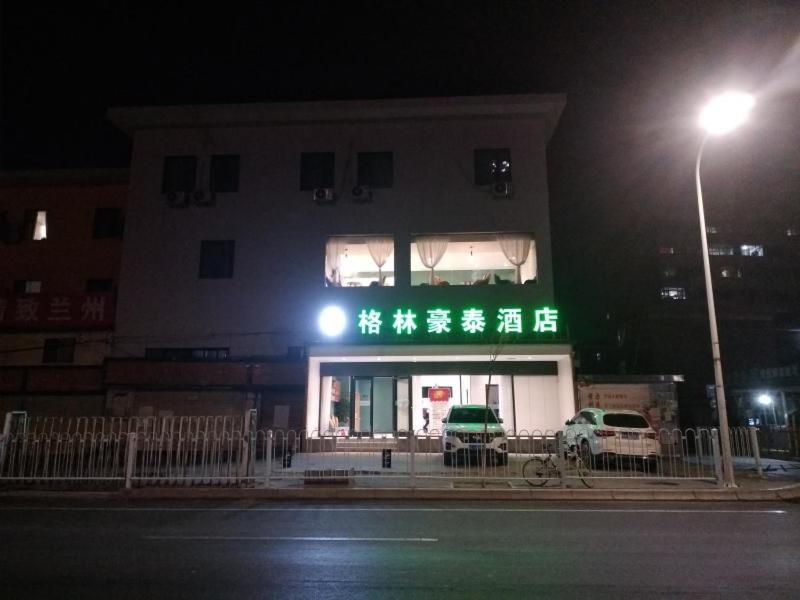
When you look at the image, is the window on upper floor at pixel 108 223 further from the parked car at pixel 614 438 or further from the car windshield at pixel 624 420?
the car windshield at pixel 624 420

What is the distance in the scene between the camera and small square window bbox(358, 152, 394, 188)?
22766mm

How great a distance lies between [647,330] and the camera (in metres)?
45.8

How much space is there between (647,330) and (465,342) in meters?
32.5

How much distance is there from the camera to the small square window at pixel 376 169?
22.8 m

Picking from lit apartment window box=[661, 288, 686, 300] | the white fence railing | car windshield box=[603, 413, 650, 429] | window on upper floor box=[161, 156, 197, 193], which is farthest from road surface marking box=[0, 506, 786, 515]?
lit apartment window box=[661, 288, 686, 300]

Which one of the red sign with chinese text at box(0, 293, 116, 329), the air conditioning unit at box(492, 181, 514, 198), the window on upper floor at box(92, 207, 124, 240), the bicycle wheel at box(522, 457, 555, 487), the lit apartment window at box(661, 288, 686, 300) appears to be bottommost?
the bicycle wheel at box(522, 457, 555, 487)

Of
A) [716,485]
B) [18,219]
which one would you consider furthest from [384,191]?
[18,219]

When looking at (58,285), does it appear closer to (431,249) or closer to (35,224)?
(35,224)

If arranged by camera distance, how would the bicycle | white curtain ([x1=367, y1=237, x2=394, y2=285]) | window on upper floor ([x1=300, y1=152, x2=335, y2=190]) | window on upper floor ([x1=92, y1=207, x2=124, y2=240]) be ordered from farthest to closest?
1. window on upper floor ([x1=92, y1=207, x2=124, y2=240])
2. window on upper floor ([x1=300, y1=152, x2=335, y2=190])
3. white curtain ([x1=367, y1=237, x2=394, y2=285])
4. the bicycle

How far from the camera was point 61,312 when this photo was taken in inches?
862

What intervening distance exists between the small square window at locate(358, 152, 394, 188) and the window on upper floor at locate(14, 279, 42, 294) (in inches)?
608

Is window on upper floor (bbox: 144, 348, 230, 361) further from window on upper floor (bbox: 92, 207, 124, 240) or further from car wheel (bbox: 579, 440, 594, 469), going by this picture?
car wheel (bbox: 579, 440, 594, 469)

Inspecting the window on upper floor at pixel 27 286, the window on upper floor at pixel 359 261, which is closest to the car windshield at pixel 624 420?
the window on upper floor at pixel 359 261

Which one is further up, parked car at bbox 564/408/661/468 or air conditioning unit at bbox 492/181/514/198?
air conditioning unit at bbox 492/181/514/198
